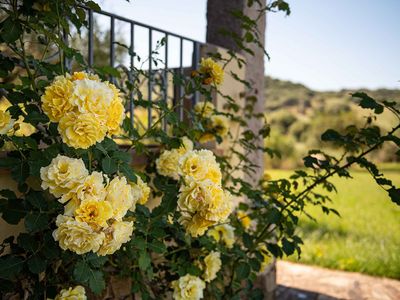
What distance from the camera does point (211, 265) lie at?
1812mm

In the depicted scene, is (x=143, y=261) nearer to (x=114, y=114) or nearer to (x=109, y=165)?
(x=109, y=165)

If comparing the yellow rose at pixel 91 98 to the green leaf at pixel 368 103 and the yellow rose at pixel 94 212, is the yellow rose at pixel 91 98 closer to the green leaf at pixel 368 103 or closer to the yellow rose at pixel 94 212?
the yellow rose at pixel 94 212

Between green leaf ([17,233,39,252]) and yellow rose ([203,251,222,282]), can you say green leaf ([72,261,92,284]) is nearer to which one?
green leaf ([17,233,39,252])

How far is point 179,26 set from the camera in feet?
9.20

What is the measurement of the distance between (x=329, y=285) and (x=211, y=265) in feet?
6.85

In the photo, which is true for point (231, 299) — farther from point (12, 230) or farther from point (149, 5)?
point (149, 5)

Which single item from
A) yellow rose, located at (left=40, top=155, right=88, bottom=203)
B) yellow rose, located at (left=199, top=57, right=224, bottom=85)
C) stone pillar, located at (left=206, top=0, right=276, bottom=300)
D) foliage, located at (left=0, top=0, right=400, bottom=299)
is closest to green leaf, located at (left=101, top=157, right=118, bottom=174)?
foliage, located at (left=0, top=0, right=400, bottom=299)

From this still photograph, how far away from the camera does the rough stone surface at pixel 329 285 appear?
127 inches

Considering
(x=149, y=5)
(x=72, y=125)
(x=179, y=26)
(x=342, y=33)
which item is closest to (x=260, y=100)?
(x=179, y=26)

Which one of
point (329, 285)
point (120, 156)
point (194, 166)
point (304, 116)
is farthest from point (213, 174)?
point (304, 116)

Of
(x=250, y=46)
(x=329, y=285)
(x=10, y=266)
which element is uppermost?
(x=250, y=46)

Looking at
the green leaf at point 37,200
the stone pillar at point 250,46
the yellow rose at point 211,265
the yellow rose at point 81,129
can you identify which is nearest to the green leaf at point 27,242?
the green leaf at point 37,200

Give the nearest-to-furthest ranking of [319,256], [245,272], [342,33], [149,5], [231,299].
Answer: [245,272], [231,299], [149,5], [319,256], [342,33]

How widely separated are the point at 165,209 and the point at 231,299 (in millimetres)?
900
